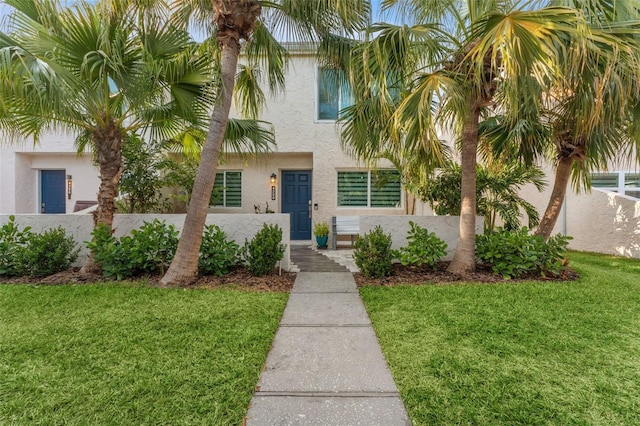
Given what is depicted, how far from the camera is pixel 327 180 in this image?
10.0 meters

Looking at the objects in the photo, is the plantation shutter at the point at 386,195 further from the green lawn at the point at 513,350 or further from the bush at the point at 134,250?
the bush at the point at 134,250

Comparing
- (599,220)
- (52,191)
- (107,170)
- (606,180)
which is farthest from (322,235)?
(52,191)

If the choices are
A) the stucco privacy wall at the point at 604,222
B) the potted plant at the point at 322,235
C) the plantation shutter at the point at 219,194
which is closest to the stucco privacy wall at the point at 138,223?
the potted plant at the point at 322,235

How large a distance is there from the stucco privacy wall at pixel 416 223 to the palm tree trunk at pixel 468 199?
2.52 ft

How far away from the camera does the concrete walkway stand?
2.13 meters

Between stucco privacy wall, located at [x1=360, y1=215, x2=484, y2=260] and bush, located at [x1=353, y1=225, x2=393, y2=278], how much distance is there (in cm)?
73

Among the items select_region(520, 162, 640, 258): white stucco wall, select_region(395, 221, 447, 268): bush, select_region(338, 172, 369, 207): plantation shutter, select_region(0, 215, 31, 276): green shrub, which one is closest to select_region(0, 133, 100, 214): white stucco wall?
select_region(0, 215, 31, 276): green shrub

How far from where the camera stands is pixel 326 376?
2.60 m

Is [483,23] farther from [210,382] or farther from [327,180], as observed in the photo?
[327,180]

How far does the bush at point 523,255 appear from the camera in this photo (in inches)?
211

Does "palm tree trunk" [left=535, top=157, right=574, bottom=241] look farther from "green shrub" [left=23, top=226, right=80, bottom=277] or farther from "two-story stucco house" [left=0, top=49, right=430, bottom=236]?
"green shrub" [left=23, top=226, right=80, bottom=277]

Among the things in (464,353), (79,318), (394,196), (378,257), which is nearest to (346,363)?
(464,353)

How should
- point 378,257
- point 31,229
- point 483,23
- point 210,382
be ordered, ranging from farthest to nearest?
point 31,229 < point 378,257 < point 483,23 < point 210,382

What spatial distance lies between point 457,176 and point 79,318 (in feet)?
23.6
